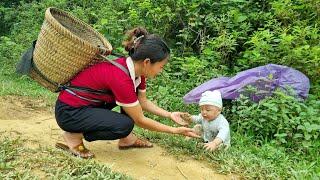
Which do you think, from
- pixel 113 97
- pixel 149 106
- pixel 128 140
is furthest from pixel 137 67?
pixel 128 140

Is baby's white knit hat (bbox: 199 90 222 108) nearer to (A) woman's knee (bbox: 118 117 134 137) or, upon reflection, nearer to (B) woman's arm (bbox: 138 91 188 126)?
(B) woman's arm (bbox: 138 91 188 126)

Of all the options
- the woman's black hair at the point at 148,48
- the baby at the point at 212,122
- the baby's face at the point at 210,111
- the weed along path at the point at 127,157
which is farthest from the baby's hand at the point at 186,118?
the woman's black hair at the point at 148,48

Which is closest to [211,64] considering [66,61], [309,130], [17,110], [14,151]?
[309,130]

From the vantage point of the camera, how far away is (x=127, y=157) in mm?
3943

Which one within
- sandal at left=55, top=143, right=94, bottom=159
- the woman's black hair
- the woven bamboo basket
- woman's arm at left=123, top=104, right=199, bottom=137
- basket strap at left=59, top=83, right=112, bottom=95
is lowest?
sandal at left=55, top=143, right=94, bottom=159

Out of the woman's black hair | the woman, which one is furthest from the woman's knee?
the woman's black hair

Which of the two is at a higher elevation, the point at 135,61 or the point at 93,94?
the point at 135,61

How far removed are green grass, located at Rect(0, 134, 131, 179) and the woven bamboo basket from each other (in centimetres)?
60

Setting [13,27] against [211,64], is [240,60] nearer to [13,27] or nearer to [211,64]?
[211,64]

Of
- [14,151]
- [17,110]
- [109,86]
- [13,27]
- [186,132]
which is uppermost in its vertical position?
[109,86]

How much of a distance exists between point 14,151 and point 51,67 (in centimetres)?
73

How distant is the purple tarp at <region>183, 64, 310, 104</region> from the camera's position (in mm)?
5164

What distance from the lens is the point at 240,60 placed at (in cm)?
623

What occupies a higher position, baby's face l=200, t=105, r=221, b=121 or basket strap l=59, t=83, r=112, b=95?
basket strap l=59, t=83, r=112, b=95
